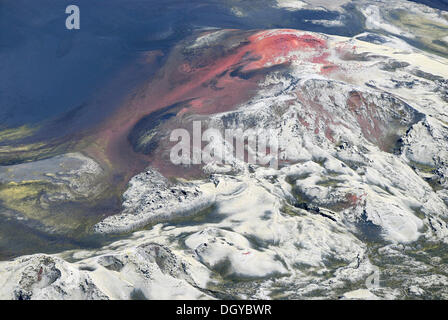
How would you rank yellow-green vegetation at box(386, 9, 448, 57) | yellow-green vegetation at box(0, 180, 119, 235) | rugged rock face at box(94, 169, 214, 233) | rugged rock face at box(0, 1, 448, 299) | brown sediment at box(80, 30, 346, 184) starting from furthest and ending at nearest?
yellow-green vegetation at box(386, 9, 448, 57)
brown sediment at box(80, 30, 346, 184)
yellow-green vegetation at box(0, 180, 119, 235)
rugged rock face at box(94, 169, 214, 233)
rugged rock face at box(0, 1, 448, 299)

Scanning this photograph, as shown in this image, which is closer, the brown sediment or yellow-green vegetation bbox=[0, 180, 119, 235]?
yellow-green vegetation bbox=[0, 180, 119, 235]

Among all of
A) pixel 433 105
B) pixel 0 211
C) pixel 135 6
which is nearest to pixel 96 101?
pixel 0 211

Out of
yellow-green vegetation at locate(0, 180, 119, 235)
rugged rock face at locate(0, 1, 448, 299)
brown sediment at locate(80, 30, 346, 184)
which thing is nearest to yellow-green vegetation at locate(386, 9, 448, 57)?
rugged rock face at locate(0, 1, 448, 299)

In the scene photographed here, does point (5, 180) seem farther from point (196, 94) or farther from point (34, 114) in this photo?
point (196, 94)

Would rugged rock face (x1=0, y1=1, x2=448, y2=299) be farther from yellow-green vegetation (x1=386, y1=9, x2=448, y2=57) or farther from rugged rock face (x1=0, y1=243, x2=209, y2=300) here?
yellow-green vegetation (x1=386, y1=9, x2=448, y2=57)

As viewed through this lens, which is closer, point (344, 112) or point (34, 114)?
point (344, 112)

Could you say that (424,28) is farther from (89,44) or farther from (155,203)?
(155,203)
